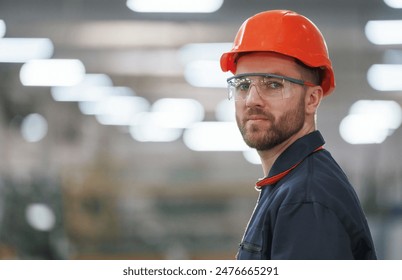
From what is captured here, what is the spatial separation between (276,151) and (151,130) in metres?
7.73

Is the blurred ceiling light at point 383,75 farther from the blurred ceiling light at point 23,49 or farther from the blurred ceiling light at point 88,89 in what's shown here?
the blurred ceiling light at point 23,49

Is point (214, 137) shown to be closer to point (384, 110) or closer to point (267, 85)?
point (384, 110)

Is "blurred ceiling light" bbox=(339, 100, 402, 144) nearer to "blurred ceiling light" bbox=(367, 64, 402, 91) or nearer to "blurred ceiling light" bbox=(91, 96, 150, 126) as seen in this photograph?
"blurred ceiling light" bbox=(367, 64, 402, 91)

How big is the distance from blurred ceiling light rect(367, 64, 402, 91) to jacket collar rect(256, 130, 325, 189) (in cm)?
784

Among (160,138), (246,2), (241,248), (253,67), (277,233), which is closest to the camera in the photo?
(277,233)

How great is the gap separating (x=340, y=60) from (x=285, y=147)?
25.2 ft

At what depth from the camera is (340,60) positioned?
958cm

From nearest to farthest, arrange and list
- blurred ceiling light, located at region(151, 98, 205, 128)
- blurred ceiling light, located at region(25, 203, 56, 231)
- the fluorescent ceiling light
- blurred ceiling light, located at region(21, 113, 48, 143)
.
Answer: blurred ceiling light, located at region(25, 203, 56, 231), blurred ceiling light, located at region(21, 113, 48, 143), the fluorescent ceiling light, blurred ceiling light, located at region(151, 98, 205, 128)

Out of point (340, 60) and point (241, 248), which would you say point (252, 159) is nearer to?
point (340, 60)

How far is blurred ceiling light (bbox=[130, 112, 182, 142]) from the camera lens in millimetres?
9694

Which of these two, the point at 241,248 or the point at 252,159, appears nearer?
the point at 241,248

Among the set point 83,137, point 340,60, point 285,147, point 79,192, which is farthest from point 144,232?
point 285,147

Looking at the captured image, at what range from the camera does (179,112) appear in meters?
10.1

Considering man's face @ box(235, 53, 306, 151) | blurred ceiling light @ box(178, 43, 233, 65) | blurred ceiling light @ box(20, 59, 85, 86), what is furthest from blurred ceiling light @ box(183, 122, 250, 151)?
man's face @ box(235, 53, 306, 151)
